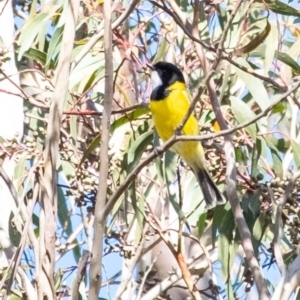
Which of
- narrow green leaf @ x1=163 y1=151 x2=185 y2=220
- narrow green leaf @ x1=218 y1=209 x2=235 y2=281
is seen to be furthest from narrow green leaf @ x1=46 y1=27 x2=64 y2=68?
narrow green leaf @ x1=218 y1=209 x2=235 y2=281

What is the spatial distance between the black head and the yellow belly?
39mm

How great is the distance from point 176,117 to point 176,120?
0.01 metres

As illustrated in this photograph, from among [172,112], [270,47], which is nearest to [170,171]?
[270,47]

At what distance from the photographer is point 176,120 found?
8.86 feet

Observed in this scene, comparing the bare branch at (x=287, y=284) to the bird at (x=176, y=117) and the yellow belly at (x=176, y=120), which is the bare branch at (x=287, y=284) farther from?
the yellow belly at (x=176, y=120)

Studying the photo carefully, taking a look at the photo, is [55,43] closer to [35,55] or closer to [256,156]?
[35,55]

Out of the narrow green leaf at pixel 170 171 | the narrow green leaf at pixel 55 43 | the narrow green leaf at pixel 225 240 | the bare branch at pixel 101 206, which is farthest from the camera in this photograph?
the narrow green leaf at pixel 55 43

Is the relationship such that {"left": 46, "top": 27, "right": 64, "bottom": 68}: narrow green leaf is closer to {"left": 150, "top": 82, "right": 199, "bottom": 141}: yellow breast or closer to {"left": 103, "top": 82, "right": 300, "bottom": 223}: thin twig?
{"left": 150, "top": 82, "right": 199, "bottom": 141}: yellow breast

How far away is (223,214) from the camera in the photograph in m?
2.36

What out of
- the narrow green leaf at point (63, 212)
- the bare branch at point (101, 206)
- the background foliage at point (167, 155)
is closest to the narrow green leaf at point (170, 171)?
the background foliage at point (167, 155)

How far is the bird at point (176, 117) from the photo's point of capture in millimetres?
2354

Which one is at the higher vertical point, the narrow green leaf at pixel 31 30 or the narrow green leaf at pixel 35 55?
the narrow green leaf at pixel 31 30

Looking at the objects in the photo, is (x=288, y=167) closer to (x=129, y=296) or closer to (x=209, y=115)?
(x=209, y=115)

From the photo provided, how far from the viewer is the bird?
235 cm
